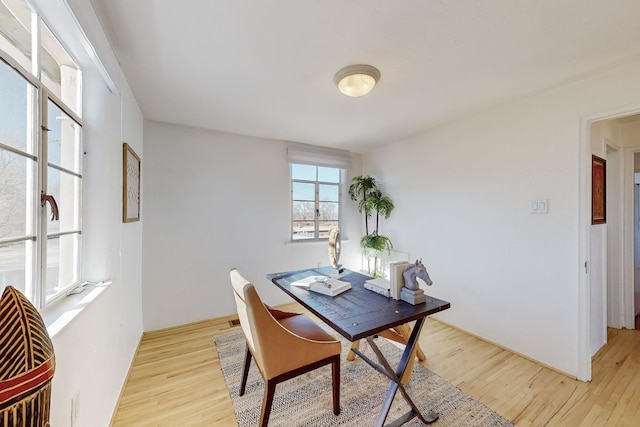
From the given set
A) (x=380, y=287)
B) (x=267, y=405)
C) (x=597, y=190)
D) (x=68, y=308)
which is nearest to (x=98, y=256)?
(x=68, y=308)

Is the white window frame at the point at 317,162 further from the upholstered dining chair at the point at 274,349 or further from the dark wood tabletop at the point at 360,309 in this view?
the upholstered dining chair at the point at 274,349

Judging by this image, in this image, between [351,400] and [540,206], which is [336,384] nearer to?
[351,400]

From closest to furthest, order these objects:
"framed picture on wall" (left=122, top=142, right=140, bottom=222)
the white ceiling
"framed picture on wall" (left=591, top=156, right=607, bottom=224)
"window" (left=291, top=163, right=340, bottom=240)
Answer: the white ceiling → "framed picture on wall" (left=122, top=142, right=140, bottom=222) → "framed picture on wall" (left=591, top=156, right=607, bottom=224) → "window" (left=291, top=163, right=340, bottom=240)

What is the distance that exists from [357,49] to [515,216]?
206cm

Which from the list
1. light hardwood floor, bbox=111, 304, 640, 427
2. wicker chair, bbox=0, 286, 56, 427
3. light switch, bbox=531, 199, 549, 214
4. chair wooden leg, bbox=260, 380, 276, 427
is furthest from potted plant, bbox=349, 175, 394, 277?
wicker chair, bbox=0, 286, 56, 427

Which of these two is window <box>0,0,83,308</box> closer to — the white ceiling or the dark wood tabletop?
the white ceiling

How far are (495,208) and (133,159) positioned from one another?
339cm

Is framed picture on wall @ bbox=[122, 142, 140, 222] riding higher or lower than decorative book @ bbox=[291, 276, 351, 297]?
higher

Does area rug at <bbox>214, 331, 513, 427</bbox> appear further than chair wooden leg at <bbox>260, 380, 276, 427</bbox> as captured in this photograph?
Yes

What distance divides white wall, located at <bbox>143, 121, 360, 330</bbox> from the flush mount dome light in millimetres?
1786

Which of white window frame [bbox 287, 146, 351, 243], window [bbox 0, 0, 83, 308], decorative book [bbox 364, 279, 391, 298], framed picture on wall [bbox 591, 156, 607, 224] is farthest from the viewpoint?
white window frame [bbox 287, 146, 351, 243]

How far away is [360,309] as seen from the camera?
1.52m

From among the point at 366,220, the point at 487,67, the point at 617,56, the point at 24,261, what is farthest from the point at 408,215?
the point at 24,261

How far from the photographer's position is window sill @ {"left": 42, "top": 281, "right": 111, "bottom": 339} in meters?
1.03
